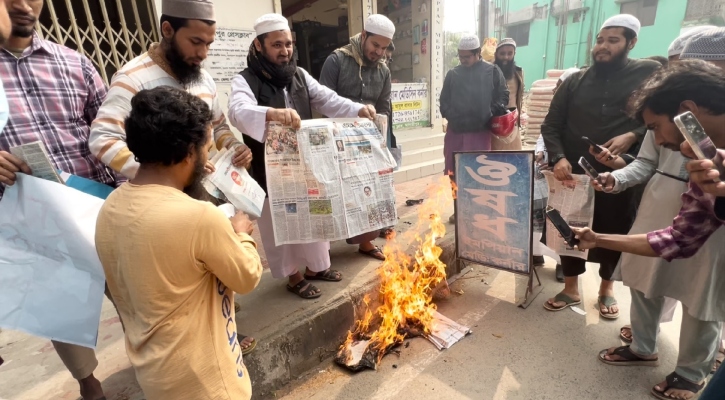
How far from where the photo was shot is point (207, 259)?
1330 mm

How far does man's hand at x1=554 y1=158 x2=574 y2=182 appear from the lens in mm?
3069

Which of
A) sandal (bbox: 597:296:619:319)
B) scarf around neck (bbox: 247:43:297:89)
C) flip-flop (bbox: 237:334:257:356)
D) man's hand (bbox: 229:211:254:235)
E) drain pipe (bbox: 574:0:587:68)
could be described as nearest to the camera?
man's hand (bbox: 229:211:254:235)

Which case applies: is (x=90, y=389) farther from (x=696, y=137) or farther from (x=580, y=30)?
(x=580, y=30)

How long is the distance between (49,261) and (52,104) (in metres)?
0.85

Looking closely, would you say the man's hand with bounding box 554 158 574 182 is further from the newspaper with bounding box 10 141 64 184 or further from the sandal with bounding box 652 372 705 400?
the newspaper with bounding box 10 141 64 184

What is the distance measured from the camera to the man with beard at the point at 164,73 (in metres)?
1.86

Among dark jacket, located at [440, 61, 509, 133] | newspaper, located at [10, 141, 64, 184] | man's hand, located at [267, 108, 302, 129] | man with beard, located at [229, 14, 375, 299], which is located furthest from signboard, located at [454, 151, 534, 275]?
newspaper, located at [10, 141, 64, 184]

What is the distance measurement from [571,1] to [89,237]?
88.4 ft

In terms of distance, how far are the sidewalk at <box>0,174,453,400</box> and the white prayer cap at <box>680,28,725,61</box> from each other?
2.75 meters

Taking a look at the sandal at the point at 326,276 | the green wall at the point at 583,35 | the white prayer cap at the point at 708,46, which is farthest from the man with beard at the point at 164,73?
the green wall at the point at 583,35

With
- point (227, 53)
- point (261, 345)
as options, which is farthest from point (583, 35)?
point (261, 345)

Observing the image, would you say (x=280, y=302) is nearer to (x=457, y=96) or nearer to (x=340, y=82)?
(x=340, y=82)

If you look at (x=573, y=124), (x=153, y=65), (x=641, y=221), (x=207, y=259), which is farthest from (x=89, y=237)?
(x=573, y=124)

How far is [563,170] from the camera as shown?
3078 millimetres
